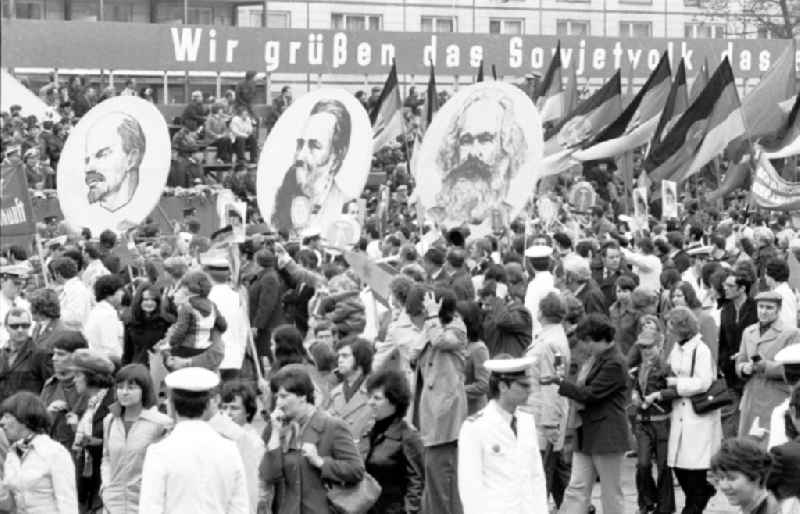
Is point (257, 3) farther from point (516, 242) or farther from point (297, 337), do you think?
point (297, 337)

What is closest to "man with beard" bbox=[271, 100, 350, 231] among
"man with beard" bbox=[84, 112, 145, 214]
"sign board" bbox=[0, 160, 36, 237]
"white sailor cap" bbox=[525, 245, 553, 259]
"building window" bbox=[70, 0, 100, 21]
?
"man with beard" bbox=[84, 112, 145, 214]

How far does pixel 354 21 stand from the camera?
55750 millimetres

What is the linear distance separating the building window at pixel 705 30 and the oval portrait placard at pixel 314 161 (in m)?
42.1

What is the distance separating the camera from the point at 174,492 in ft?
29.5

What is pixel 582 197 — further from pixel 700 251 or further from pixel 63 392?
pixel 63 392

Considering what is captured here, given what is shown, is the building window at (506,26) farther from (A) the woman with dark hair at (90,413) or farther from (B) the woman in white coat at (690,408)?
(A) the woman with dark hair at (90,413)

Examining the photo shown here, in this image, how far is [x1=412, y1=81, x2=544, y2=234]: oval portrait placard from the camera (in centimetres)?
2058

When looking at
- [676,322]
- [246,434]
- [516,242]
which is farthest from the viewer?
[516,242]

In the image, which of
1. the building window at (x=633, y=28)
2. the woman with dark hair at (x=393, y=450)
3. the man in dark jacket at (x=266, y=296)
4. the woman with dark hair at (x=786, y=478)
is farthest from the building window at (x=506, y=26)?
the woman with dark hair at (x=786, y=478)

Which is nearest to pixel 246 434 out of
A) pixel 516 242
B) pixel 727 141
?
pixel 516 242

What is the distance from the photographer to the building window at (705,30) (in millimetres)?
62850

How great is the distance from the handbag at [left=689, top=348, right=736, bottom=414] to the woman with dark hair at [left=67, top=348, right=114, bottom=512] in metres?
3.92

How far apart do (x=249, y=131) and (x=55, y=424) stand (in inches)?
975

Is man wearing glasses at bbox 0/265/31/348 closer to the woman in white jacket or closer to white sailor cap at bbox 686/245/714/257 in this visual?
the woman in white jacket
